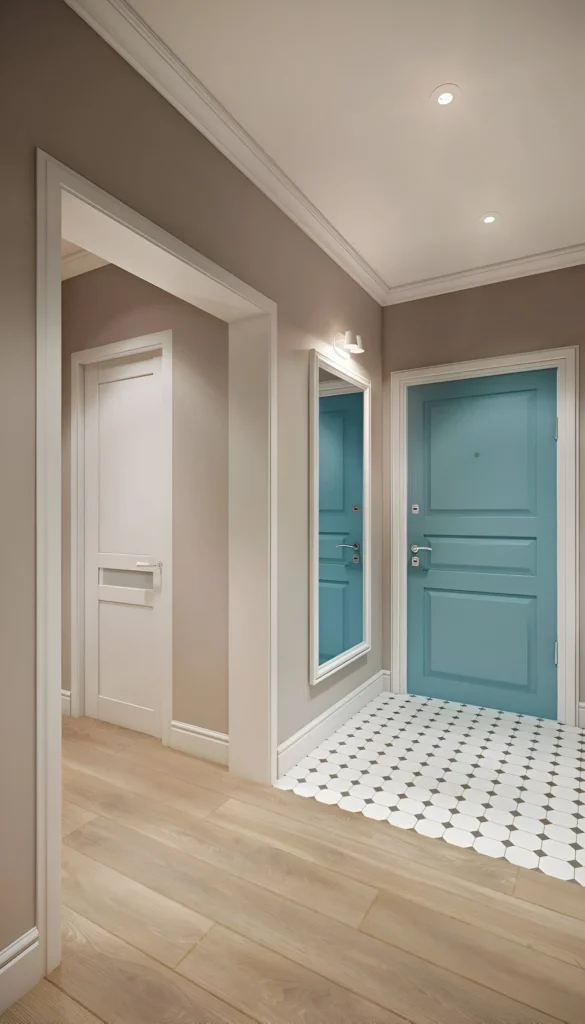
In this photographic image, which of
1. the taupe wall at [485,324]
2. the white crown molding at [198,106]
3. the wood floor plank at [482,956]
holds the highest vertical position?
the white crown molding at [198,106]

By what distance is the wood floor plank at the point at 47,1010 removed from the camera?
1312 millimetres

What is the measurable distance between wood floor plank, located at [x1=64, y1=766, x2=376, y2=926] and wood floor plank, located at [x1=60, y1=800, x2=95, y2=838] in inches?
1.5

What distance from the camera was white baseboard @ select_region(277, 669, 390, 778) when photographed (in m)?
2.59

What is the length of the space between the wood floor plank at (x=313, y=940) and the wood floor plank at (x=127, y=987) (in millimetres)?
218

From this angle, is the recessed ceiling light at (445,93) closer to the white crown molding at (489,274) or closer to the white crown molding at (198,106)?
the white crown molding at (198,106)

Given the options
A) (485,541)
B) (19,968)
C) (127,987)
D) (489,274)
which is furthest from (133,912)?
(489,274)

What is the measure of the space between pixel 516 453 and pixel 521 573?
730mm

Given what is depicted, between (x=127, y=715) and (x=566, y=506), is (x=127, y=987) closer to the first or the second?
(x=127, y=715)

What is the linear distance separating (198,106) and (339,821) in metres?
2.74

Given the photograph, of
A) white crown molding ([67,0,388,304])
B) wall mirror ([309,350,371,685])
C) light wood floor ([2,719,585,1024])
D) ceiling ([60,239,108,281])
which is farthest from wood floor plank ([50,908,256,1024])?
ceiling ([60,239,108,281])

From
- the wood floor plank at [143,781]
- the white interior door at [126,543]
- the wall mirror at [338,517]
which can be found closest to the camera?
the wood floor plank at [143,781]

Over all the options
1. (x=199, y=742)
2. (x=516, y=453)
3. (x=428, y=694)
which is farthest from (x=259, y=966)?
(x=516, y=453)

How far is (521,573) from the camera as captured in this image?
3348 mm

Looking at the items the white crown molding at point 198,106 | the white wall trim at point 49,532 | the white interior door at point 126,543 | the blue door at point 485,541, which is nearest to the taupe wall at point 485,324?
the blue door at point 485,541
